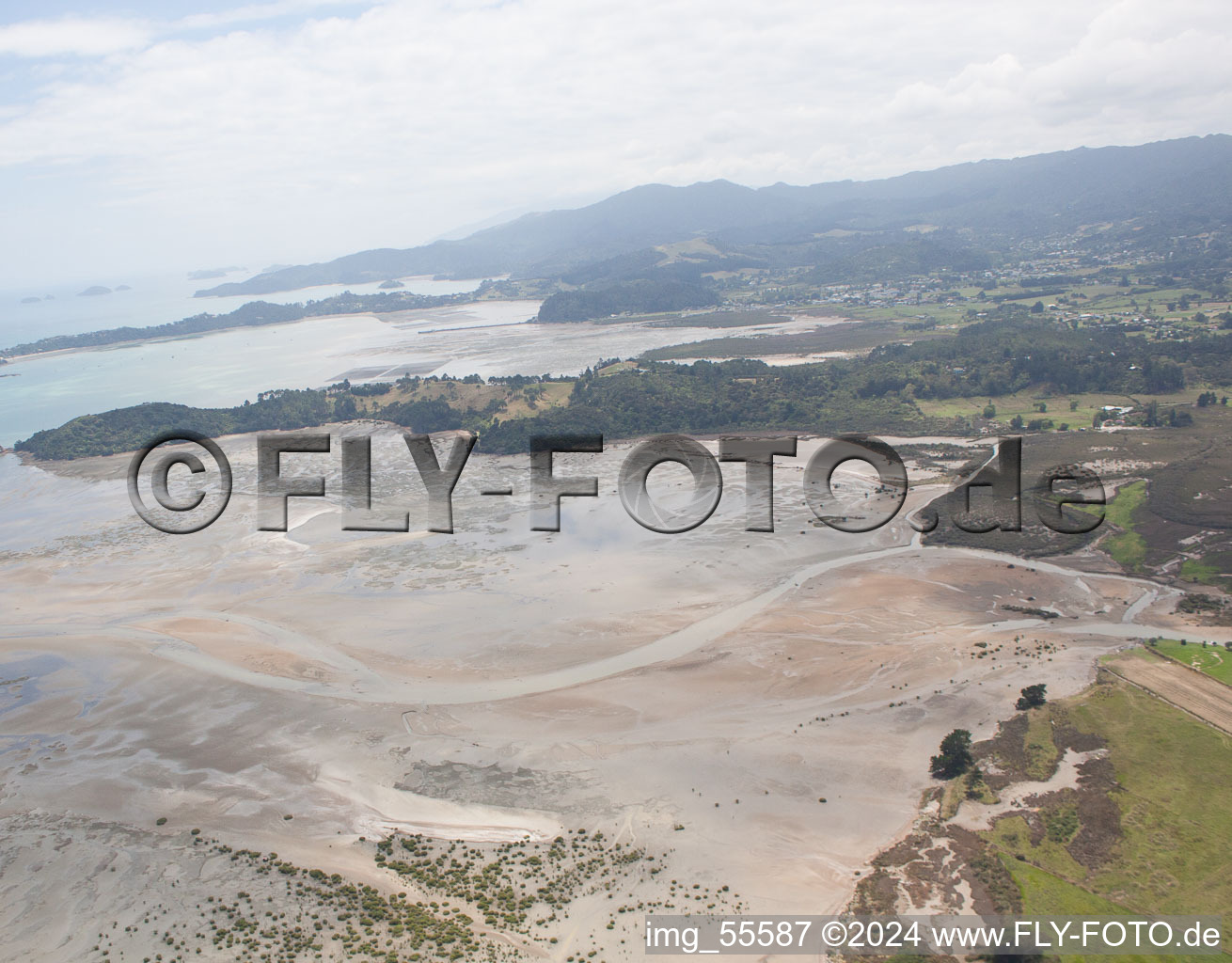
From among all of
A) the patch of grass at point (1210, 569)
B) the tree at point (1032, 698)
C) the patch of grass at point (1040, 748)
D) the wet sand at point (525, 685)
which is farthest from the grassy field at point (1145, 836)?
the patch of grass at point (1210, 569)

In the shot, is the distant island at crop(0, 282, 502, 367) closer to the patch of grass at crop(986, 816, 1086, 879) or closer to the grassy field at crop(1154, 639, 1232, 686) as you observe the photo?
the patch of grass at crop(986, 816, 1086, 879)

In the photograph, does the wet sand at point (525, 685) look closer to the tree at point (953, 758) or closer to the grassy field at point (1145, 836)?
the tree at point (953, 758)

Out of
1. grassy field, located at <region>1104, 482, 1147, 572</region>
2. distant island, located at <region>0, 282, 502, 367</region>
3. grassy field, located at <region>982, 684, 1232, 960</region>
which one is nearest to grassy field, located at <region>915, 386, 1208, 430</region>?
grassy field, located at <region>1104, 482, 1147, 572</region>

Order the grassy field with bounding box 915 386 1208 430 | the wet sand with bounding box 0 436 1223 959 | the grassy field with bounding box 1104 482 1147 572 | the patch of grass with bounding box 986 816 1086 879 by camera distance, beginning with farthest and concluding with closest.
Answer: the grassy field with bounding box 915 386 1208 430, the grassy field with bounding box 1104 482 1147 572, the wet sand with bounding box 0 436 1223 959, the patch of grass with bounding box 986 816 1086 879

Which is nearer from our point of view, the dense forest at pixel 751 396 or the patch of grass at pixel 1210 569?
the patch of grass at pixel 1210 569
